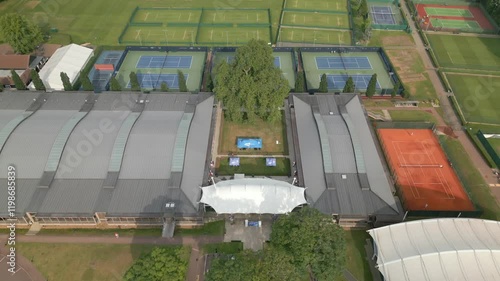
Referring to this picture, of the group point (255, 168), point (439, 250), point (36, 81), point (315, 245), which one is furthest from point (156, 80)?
point (439, 250)

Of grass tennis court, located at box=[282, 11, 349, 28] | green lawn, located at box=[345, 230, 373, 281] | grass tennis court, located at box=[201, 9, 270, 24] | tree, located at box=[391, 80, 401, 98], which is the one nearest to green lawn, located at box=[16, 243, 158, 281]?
green lawn, located at box=[345, 230, 373, 281]

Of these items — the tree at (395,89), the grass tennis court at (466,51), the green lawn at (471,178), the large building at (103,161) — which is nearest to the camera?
the large building at (103,161)

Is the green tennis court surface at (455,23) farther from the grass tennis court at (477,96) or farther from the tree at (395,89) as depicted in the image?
the tree at (395,89)

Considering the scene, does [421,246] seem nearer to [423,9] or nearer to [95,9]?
[423,9]

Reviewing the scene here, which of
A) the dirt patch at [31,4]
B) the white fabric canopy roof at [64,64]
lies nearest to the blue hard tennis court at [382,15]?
the white fabric canopy roof at [64,64]

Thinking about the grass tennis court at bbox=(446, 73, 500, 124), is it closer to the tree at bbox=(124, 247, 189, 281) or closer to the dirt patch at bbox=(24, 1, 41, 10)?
the tree at bbox=(124, 247, 189, 281)

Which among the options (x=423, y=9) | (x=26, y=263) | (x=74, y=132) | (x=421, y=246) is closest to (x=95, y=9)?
(x=74, y=132)
